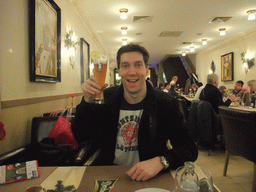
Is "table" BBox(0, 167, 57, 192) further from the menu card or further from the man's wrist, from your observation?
the man's wrist

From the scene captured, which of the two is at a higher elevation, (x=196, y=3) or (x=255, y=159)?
(x=196, y=3)

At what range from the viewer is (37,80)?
232cm

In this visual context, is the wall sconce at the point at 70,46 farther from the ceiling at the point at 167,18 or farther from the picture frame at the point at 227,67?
the picture frame at the point at 227,67

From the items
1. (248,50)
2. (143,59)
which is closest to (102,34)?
(248,50)

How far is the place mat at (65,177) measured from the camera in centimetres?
79

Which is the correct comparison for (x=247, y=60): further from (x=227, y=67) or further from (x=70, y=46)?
(x=70, y=46)

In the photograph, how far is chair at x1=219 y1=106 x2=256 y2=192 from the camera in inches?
72.2

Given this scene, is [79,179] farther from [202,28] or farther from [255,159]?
[202,28]

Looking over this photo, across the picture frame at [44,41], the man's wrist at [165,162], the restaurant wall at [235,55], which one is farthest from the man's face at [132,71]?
the restaurant wall at [235,55]

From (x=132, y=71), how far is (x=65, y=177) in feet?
2.40

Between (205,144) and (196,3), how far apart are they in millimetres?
3104

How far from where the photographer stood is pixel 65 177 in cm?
85

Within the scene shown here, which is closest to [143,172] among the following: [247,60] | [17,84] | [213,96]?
[17,84]

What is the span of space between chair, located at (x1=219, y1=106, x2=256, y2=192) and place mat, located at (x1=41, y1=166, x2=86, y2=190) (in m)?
1.62
